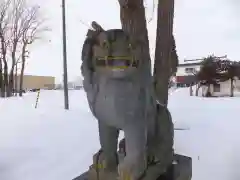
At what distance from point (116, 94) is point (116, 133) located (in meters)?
0.30

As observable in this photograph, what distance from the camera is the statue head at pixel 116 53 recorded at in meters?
1.12

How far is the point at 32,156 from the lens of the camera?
271cm

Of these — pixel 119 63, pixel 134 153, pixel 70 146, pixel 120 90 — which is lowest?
pixel 70 146

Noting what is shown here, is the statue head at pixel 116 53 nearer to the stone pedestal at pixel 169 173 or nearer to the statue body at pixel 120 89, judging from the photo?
the statue body at pixel 120 89

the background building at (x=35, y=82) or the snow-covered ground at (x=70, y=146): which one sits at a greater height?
the background building at (x=35, y=82)

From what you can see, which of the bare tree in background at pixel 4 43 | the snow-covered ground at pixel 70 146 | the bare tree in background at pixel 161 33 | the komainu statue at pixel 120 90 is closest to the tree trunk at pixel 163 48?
the bare tree in background at pixel 161 33

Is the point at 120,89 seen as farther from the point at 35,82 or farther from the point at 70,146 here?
the point at 35,82

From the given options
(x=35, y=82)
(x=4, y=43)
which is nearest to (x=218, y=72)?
(x=4, y=43)

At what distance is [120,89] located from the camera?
3.83 ft

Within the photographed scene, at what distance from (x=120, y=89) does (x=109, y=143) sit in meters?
0.38

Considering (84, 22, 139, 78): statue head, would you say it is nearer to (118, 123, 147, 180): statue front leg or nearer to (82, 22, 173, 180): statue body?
(82, 22, 173, 180): statue body

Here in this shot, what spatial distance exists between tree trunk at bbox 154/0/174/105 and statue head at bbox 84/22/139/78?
0.46 m

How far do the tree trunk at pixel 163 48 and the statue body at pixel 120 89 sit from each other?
0.38m

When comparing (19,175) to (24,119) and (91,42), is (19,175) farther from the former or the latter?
(24,119)
